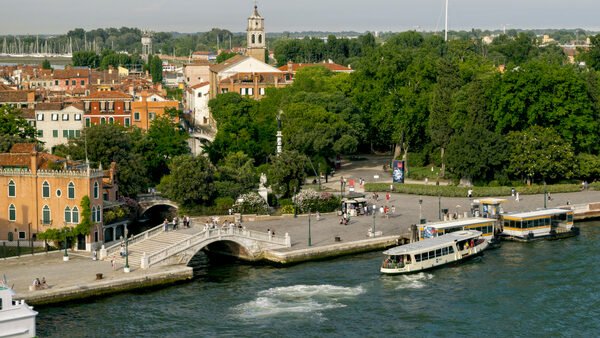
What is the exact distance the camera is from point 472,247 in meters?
55.3

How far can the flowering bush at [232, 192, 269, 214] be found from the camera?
6256 cm

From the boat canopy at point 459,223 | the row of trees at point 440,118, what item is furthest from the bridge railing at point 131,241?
the row of trees at point 440,118

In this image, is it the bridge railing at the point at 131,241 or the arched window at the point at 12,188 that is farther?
the arched window at the point at 12,188

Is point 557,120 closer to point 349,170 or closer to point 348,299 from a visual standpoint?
point 349,170

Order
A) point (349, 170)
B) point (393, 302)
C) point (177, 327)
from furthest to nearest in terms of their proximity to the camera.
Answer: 1. point (349, 170)
2. point (393, 302)
3. point (177, 327)

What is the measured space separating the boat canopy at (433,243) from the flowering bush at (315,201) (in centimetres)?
1042

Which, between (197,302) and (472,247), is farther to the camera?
(472,247)

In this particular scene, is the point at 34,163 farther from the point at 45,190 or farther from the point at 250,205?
the point at 250,205

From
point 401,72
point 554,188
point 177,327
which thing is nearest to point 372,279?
point 177,327

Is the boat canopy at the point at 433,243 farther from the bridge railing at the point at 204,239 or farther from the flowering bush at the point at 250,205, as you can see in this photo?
the flowering bush at the point at 250,205

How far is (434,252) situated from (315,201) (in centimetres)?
1289

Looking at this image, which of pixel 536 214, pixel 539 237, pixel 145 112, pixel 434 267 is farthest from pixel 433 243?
pixel 145 112

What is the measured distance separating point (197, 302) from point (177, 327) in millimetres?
3905

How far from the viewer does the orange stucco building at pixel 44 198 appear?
177 ft
